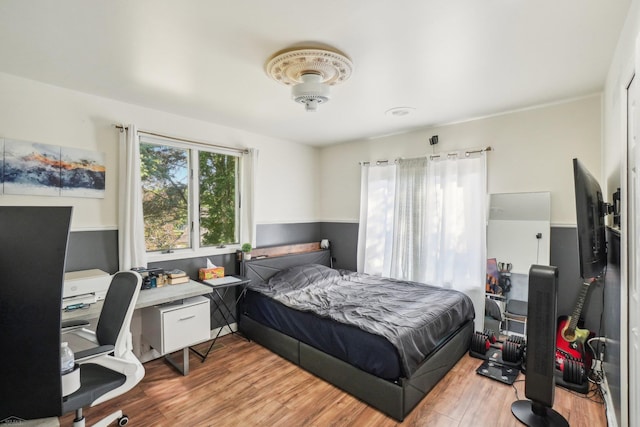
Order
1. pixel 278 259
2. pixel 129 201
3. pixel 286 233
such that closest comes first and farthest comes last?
pixel 129 201 < pixel 278 259 < pixel 286 233

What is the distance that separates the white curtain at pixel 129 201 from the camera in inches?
110

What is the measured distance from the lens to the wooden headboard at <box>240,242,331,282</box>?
12.3 feet

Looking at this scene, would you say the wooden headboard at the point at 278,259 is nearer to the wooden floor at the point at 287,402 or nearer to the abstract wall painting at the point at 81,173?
the wooden floor at the point at 287,402

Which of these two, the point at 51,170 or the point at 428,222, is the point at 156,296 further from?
the point at 428,222

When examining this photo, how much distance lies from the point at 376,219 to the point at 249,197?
5.99ft

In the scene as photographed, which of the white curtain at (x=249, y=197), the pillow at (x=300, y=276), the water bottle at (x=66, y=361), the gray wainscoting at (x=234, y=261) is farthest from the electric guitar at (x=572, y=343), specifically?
the water bottle at (x=66, y=361)

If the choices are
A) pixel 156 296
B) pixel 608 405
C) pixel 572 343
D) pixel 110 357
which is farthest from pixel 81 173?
pixel 572 343

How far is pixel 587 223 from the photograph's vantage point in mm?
1653

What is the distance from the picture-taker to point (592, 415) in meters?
2.12

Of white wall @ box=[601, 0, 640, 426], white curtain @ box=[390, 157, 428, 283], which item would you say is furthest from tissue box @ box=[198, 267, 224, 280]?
white wall @ box=[601, 0, 640, 426]

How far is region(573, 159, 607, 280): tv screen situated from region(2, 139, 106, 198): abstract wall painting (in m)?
3.67

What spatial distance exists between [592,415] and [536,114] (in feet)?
8.79

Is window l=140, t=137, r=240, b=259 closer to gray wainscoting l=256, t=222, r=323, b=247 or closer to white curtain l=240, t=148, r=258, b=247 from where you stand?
white curtain l=240, t=148, r=258, b=247

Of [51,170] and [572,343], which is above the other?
[51,170]
